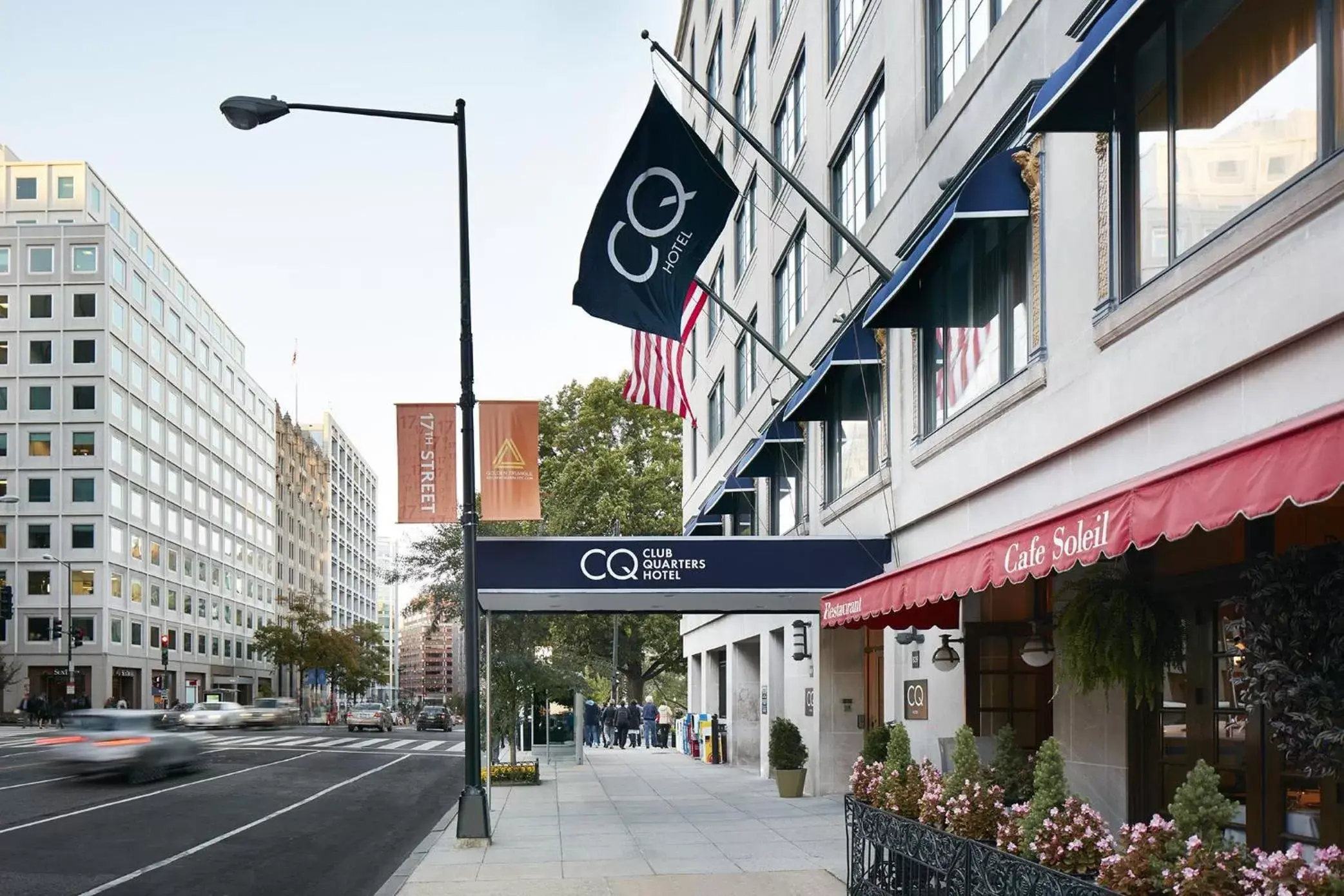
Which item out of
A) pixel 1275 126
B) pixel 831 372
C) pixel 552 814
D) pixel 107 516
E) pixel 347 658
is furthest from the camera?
pixel 347 658

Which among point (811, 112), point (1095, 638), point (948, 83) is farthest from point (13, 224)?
point (1095, 638)

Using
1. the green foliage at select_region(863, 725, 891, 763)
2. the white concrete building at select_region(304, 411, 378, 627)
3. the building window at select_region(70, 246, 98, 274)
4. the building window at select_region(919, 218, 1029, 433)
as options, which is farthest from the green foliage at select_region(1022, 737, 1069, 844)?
the white concrete building at select_region(304, 411, 378, 627)

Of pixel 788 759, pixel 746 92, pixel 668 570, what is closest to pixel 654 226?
pixel 668 570

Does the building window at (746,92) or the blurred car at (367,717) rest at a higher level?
the building window at (746,92)

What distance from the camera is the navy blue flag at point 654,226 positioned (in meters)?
14.3

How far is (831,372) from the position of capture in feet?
59.6

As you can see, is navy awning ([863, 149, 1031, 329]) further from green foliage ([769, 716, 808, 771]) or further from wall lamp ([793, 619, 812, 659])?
green foliage ([769, 716, 808, 771])

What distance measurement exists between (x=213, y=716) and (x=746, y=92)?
40.9 metres

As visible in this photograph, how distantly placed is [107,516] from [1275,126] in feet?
265

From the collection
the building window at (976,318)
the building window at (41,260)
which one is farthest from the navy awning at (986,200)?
the building window at (41,260)

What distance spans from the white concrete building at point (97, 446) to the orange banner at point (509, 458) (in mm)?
62273

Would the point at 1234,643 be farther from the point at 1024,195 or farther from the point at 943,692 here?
the point at 943,692

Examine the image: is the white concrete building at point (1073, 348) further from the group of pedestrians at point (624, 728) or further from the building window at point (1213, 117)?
the group of pedestrians at point (624, 728)

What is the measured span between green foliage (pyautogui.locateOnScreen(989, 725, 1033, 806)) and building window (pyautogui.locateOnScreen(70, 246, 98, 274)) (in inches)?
3223
